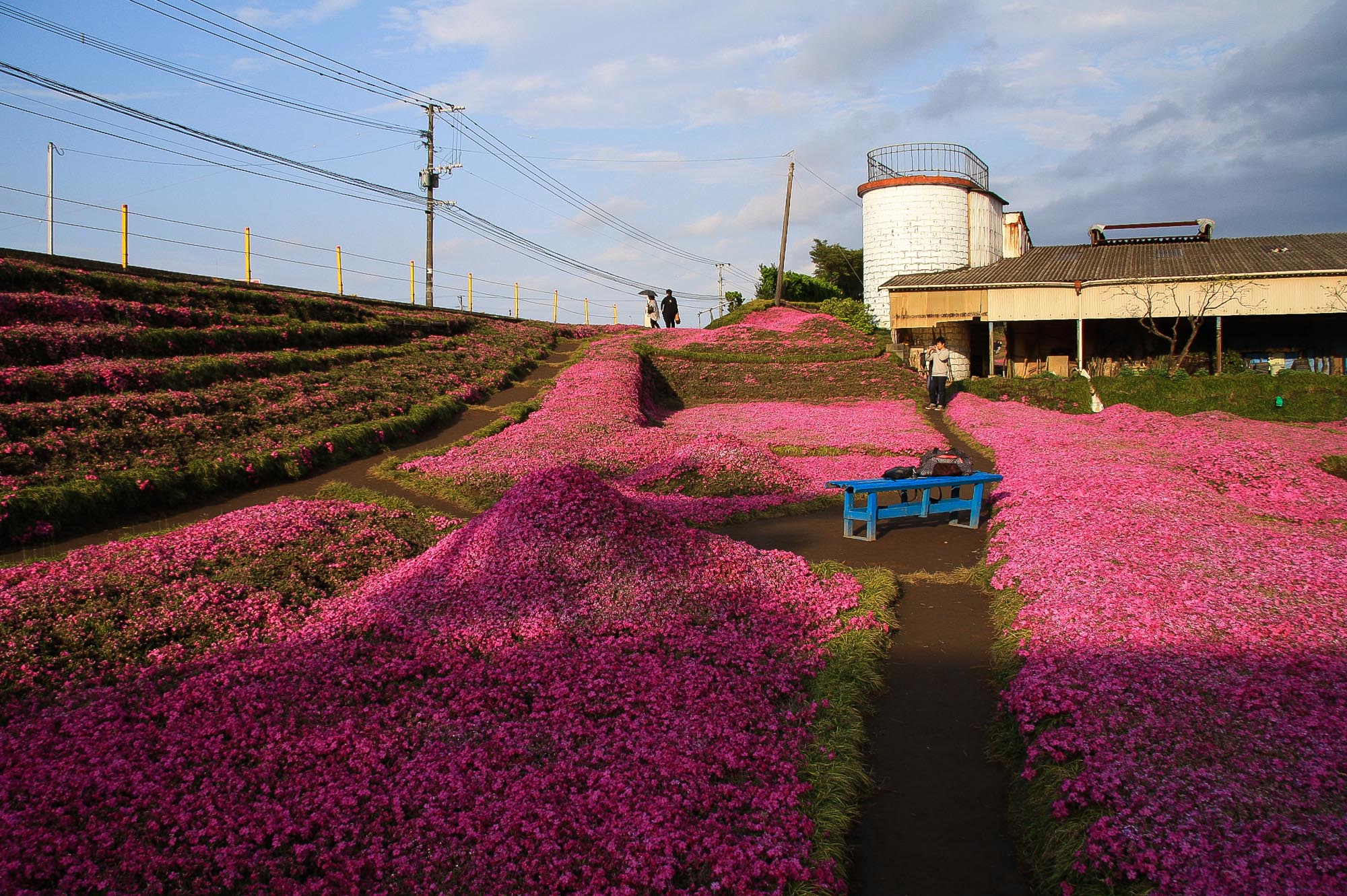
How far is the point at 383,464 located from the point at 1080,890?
48.5 feet

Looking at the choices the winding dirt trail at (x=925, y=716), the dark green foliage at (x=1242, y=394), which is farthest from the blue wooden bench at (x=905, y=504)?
the dark green foliage at (x=1242, y=394)

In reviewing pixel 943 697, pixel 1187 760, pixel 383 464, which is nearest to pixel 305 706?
pixel 943 697

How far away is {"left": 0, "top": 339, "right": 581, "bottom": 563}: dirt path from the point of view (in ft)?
36.9

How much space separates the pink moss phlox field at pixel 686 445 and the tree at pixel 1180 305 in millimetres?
12610

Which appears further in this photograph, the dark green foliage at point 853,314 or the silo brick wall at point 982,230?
the silo brick wall at point 982,230

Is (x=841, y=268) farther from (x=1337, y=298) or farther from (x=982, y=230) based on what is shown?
(x=1337, y=298)

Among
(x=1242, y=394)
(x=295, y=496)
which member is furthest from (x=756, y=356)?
(x=295, y=496)

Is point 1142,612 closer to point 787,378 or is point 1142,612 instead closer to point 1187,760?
point 1187,760

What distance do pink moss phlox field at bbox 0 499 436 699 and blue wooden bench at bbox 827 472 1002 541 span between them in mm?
6338

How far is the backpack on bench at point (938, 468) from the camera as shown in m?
13.1

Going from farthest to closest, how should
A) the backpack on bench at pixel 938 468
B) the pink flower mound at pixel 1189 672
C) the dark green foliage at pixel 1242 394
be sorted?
the dark green foliage at pixel 1242 394 < the backpack on bench at pixel 938 468 < the pink flower mound at pixel 1189 672

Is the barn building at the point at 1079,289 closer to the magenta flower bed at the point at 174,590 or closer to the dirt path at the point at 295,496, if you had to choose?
the dirt path at the point at 295,496

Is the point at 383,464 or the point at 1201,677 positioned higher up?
the point at 383,464

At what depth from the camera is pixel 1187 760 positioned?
5.36 m
